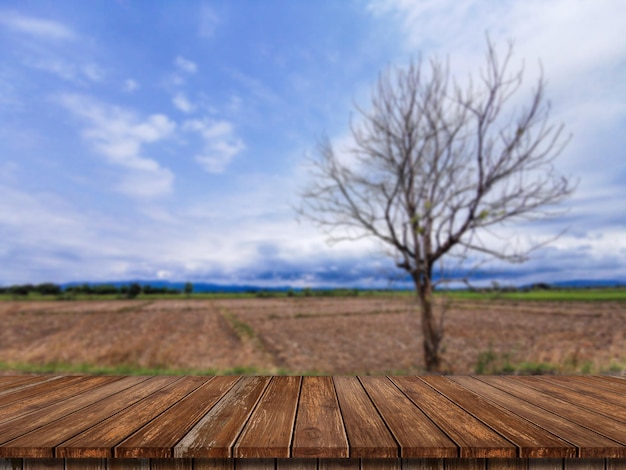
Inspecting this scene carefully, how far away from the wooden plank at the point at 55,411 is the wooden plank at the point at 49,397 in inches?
2.6

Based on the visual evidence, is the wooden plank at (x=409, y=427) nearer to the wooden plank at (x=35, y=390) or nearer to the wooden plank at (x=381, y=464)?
the wooden plank at (x=381, y=464)

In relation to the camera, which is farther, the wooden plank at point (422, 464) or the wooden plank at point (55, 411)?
the wooden plank at point (55, 411)

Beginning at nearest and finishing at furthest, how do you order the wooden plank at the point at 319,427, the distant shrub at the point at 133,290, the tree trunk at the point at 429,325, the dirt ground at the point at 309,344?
the wooden plank at the point at 319,427, the tree trunk at the point at 429,325, the dirt ground at the point at 309,344, the distant shrub at the point at 133,290

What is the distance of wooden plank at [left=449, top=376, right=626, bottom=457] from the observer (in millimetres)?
1794

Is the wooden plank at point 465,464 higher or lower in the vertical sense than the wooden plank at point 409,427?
lower

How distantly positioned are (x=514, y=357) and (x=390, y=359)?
3624 mm

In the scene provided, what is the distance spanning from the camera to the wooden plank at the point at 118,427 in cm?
174

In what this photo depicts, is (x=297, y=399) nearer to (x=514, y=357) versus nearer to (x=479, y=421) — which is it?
(x=479, y=421)

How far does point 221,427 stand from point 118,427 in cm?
51

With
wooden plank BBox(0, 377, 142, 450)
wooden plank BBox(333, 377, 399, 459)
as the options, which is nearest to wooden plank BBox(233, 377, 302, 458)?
wooden plank BBox(333, 377, 399, 459)

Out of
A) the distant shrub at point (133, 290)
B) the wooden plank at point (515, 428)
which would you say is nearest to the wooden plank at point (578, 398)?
the wooden plank at point (515, 428)

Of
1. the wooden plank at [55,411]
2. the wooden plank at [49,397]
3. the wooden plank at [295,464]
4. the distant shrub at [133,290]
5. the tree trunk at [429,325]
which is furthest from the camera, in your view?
the distant shrub at [133,290]

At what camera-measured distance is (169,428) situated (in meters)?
1.93

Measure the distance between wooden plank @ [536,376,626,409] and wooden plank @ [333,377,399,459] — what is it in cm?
156
